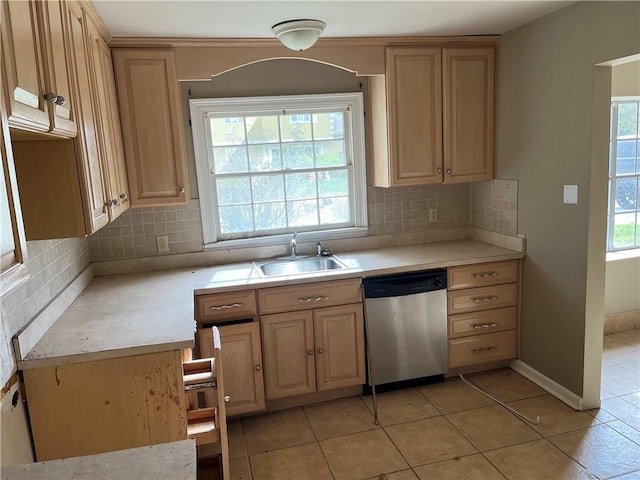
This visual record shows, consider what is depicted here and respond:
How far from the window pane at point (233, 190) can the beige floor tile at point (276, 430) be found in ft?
4.69

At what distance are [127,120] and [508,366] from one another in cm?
298

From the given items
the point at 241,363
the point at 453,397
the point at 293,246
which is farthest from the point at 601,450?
the point at 293,246

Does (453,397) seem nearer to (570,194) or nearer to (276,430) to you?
(276,430)

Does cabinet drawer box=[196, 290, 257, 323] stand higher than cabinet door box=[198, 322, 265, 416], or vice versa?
cabinet drawer box=[196, 290, 257, 323]

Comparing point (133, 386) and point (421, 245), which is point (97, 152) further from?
point (421, 245)

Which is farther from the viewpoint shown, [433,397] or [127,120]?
[433,397]

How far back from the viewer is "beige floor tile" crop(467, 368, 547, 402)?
3006mm

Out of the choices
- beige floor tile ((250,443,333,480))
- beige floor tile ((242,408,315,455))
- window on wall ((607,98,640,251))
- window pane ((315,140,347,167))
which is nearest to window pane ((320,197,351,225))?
window pane ((315,140,347,167))

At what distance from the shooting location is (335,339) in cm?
296

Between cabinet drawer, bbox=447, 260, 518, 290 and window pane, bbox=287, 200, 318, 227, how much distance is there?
1044mm

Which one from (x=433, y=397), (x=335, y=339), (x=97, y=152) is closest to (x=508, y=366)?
(x=433, y=397)

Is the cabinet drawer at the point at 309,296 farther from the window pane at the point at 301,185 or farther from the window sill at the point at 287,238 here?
the window pane at the point at 301,185

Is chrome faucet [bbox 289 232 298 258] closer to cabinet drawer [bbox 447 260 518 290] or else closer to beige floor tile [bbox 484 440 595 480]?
cabinet drawer [bbox 447 260 518 290]

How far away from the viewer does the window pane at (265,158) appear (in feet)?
10.9
